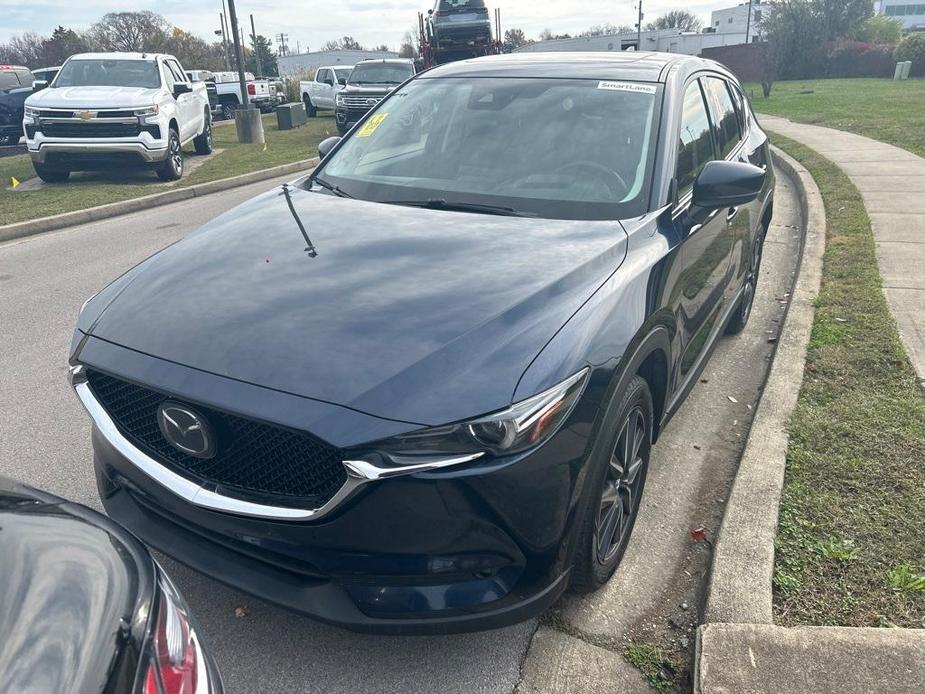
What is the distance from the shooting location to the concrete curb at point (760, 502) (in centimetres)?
260

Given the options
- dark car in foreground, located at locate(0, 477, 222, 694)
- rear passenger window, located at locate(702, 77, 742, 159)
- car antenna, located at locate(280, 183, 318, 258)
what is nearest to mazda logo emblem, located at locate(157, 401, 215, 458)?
dark car in foreground, located at locate(0, 477, 222, 694)

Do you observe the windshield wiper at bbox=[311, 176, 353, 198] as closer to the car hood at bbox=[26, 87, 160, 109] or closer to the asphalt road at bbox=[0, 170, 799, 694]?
the asphalt road at bbox=[0, 170, 799, 694]

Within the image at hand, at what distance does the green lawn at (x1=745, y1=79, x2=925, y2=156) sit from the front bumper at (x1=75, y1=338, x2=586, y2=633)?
42.0 ft

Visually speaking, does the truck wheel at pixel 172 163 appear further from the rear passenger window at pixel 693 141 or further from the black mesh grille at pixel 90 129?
the rear passenger window at pixel 693 141

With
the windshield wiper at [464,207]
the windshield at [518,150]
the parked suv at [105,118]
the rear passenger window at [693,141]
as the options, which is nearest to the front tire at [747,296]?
the rear passenger window at [693,141]

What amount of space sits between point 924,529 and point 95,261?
722 centimetres

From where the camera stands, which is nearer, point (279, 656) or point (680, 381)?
point (279, 656)

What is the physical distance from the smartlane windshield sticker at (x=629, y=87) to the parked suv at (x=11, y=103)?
17.6 metres

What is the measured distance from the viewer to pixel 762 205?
5.24 metres

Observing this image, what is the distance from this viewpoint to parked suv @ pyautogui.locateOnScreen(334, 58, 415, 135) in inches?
780

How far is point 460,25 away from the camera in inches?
993

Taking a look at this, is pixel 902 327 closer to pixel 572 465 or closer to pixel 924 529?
pixel 924 529

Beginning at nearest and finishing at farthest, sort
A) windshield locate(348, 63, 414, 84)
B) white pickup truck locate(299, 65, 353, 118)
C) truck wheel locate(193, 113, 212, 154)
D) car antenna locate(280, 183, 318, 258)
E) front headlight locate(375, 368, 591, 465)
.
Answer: front headlight locate(375, 368, 591, 465) < car antenna locate(280, 183, 318, 258) < truck wheel locate(193, 113, 212, 154) < windshield locate(348, 63, 414, 84) < white pickup truck locate(299, 65, 353, 118)

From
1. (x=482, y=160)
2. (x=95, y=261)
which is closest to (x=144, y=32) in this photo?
(x=95, y=261)
